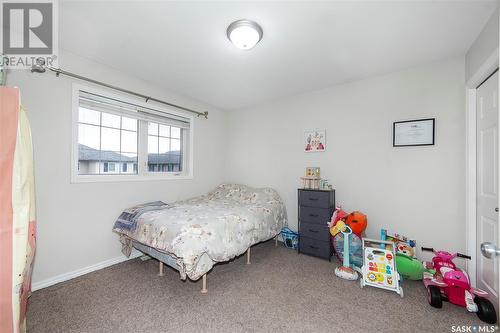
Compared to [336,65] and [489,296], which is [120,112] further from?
[489,296]

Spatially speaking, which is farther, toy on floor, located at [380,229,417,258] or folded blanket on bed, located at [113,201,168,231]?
folded blanket on bed, located at [113,201,168,231]

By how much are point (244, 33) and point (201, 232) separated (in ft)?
6.09

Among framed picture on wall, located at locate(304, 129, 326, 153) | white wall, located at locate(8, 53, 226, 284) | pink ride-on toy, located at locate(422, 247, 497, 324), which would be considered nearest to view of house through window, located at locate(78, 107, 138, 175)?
white wall, located at locate(8, 53, 226, 284)

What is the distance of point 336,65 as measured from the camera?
260cm

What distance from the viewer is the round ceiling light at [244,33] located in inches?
72.4

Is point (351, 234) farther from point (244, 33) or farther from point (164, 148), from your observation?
point (164, 148)

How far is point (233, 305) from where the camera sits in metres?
1.91

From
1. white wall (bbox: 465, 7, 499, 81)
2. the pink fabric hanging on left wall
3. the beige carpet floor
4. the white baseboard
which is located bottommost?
the beige carpet floor

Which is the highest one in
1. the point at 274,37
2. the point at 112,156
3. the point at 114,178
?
the point at 274,37

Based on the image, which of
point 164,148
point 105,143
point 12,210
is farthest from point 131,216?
point 12,210

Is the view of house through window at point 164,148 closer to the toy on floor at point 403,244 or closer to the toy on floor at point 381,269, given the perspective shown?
the toy on floor at point 381,269

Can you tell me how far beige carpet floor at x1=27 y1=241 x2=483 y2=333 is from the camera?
166 centimetres

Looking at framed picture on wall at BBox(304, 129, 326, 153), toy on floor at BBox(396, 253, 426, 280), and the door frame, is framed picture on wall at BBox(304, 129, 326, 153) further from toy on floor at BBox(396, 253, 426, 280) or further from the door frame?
toy on floor at BBox(396, 253, 426, 280)

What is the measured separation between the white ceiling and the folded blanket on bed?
1763mm
